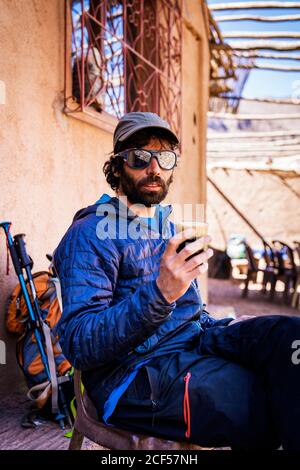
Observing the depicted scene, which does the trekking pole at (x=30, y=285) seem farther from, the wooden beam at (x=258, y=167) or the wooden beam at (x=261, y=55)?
the wooden beam at (x=258, y=167)

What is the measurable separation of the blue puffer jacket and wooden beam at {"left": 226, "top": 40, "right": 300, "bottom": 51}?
6884mm

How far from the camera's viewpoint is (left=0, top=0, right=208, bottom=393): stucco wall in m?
3.01

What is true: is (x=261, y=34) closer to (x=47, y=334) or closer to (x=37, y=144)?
(x=37, y=144)

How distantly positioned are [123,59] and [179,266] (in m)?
3.63

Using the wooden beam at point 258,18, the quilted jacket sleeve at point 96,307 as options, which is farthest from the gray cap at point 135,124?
the wooden beam at point 258,18

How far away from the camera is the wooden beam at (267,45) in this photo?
790 centimetres

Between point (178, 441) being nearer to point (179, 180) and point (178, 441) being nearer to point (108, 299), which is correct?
point (108, 299)

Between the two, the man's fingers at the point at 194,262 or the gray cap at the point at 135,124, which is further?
the gray cap at the point at 135,124

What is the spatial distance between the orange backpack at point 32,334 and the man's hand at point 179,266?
1573 millimetres

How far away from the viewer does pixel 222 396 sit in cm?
148

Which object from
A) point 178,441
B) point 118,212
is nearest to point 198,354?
point 178,441

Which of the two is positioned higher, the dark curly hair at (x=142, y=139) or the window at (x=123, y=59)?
the window at (x=123, y=59)

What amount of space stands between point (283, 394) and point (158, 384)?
37 cm

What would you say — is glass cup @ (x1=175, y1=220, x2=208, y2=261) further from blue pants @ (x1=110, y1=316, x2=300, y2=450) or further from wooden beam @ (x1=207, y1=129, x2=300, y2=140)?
wooden beam @ (x1=207, y1=129, x2=300, y2=140)
